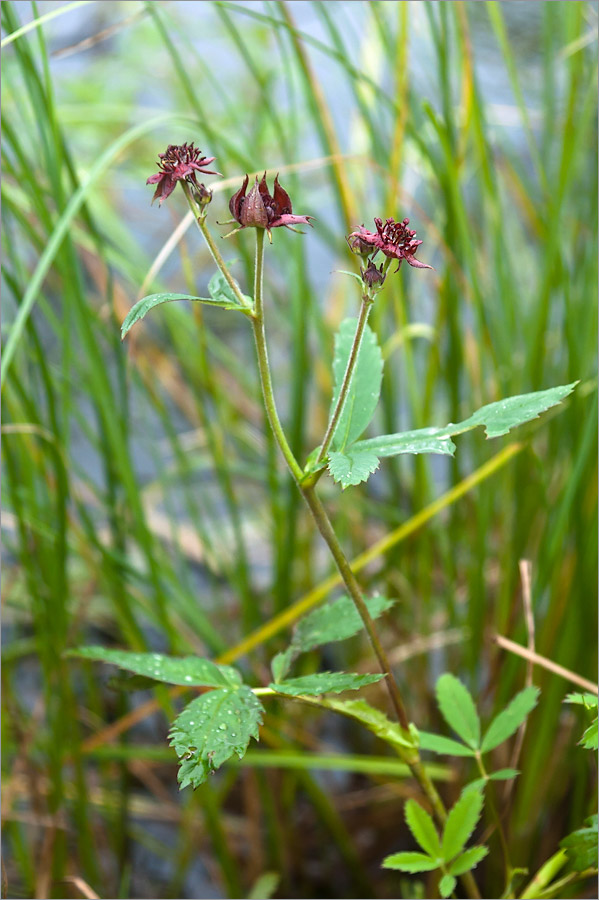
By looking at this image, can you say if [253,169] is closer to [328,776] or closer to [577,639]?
[577,639]

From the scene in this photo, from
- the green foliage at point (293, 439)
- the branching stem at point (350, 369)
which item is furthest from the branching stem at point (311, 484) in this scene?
the green foliage at point (293, 439)

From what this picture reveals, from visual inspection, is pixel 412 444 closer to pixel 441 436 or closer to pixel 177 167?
pixel 441 436

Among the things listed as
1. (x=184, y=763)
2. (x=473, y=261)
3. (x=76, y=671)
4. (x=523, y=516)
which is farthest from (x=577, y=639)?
(x=76, y=671)

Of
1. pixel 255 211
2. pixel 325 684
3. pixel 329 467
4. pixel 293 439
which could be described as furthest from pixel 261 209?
pixel 293 439

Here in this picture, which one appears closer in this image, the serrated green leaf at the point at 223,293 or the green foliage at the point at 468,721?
the serrated green leaf at the point at 223,293

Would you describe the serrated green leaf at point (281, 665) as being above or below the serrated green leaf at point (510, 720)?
above

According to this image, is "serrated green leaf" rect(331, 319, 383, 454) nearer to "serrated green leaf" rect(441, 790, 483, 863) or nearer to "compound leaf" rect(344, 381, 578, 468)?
"compound leaf" rect(344, 381, 578, 468)

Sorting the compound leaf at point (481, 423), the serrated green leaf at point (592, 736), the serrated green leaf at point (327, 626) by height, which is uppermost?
the compound leaf at point (481, 423)

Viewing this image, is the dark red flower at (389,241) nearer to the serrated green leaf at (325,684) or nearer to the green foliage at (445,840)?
the serrated green leaf at (325,684)
